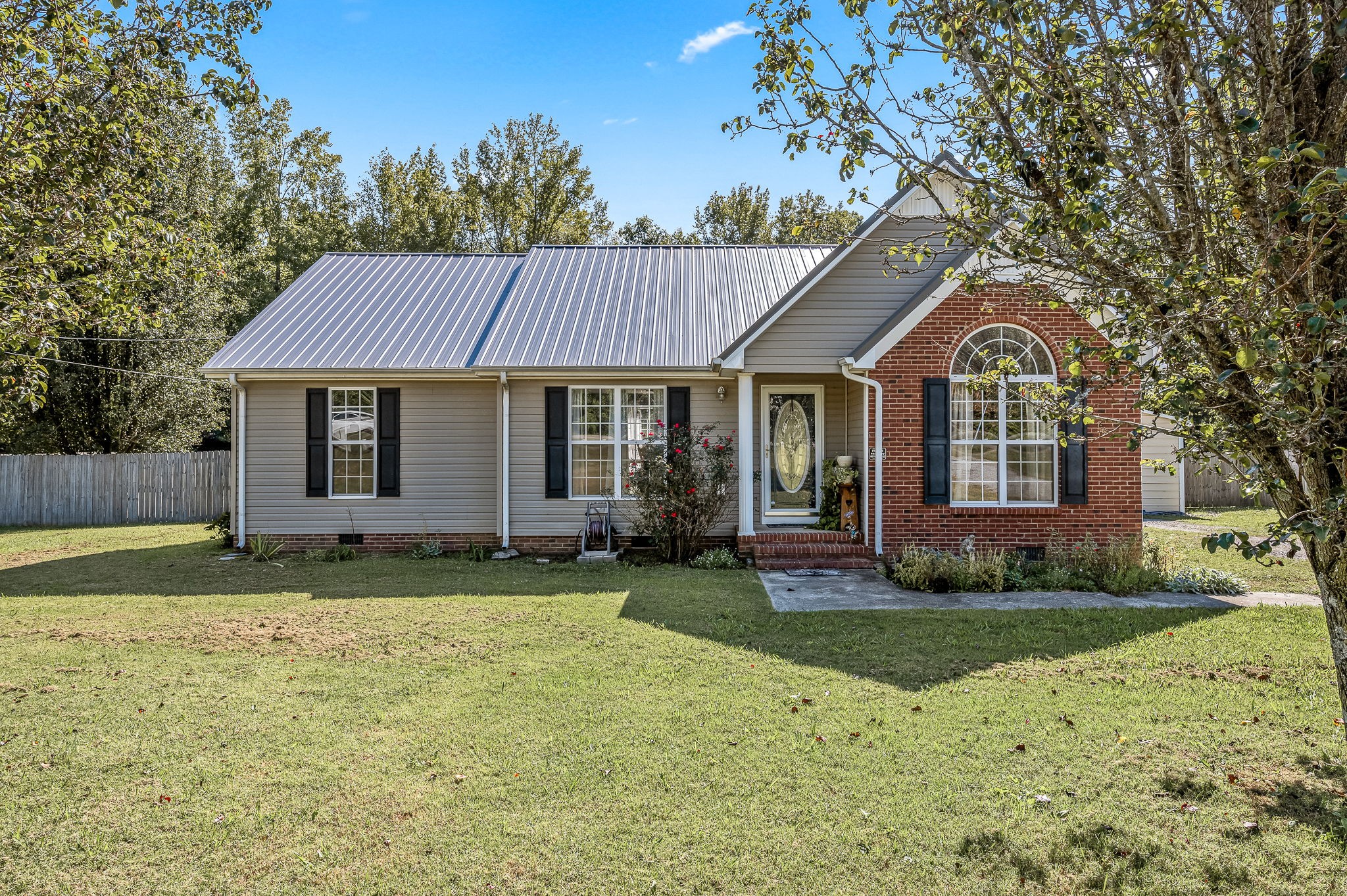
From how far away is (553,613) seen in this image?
7.85 m

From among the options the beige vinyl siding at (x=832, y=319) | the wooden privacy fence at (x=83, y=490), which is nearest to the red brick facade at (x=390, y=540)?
the beige vinyl siding at (x=832, y=319)

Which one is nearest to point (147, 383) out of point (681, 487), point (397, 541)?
point (397, 541)

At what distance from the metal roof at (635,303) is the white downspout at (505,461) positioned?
2.05ft

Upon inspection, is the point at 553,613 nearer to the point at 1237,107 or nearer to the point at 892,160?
the point at 892,160

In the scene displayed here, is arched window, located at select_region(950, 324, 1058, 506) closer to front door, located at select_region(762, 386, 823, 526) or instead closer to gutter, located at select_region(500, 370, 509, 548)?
front door, located at select_region(762, 386, 823, 526)

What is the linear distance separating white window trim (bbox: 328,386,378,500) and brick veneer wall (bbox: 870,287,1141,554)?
8.12 meters

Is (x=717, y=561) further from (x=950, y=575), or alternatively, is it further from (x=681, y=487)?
(x=950, y=575)

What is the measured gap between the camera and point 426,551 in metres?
12.0

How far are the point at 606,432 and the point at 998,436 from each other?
595 centimetres

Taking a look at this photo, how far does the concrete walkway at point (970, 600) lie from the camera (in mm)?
8016

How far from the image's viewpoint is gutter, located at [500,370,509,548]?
39.2ft

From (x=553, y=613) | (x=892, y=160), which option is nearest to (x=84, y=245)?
(x=553, y=613)

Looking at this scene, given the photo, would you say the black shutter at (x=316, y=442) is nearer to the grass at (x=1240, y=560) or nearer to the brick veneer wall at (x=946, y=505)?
the brick veneer wall at (x=946, y=505)

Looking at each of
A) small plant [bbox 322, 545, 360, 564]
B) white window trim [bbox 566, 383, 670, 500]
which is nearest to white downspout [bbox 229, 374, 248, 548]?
small plant [bbox 322, 545, 360, 564]
